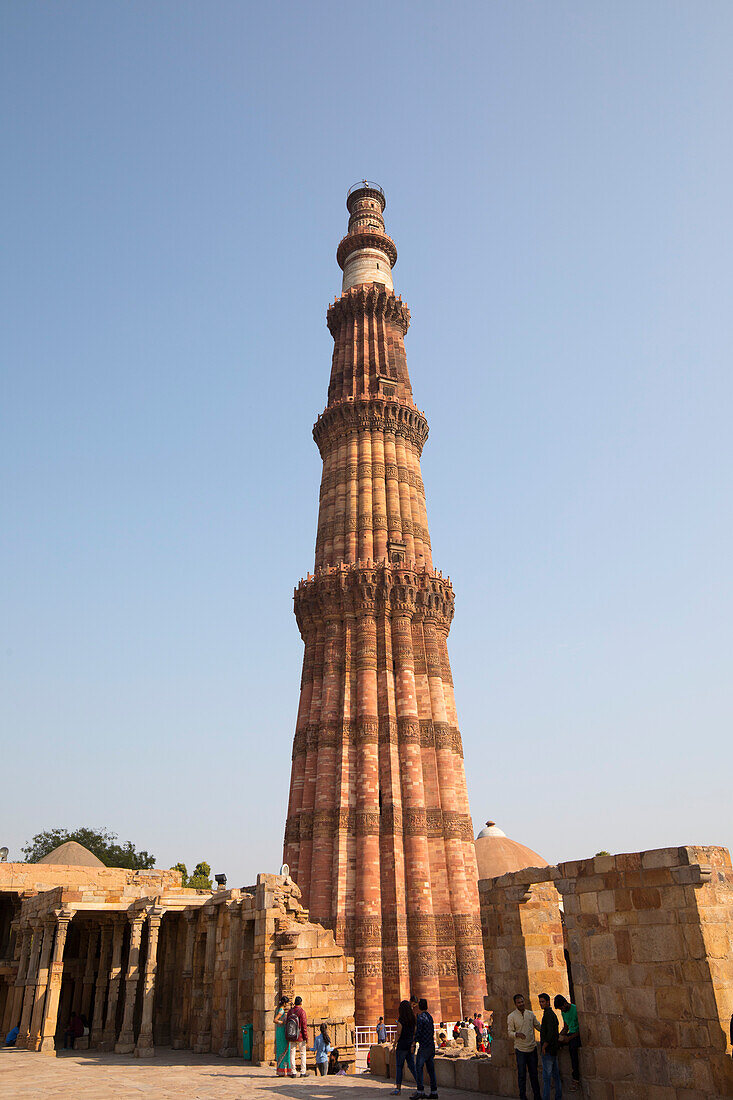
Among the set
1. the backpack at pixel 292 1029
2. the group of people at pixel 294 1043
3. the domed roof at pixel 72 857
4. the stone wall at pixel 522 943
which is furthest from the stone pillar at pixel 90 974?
the stone wall at pixel 522 943

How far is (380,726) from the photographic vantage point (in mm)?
30688

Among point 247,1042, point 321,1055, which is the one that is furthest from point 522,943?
point 247,1042

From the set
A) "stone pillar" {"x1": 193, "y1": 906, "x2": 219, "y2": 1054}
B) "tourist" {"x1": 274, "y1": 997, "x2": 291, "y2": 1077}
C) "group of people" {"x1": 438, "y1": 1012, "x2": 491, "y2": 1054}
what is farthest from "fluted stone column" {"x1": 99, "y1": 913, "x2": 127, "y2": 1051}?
"group of people" {"x1": 438, "y1": 1012, "x2": 491, "y2": 1054}

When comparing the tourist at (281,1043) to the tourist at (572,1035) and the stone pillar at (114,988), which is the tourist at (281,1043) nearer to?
the tourist at (572,1035)

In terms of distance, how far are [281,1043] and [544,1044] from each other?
24.2ft

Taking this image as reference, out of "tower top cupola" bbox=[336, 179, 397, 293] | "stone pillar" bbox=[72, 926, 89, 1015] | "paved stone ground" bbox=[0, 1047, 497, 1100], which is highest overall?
"tower top cupola" bbox=[336, 179, 397, 293]

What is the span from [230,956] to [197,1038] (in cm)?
252

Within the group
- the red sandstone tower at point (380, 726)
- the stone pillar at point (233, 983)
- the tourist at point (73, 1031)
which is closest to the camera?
the stone pillar at point (233, 983)

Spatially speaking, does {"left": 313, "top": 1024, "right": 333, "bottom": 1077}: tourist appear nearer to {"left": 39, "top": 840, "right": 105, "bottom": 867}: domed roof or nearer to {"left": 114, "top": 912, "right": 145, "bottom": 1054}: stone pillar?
{"left": 114, "top": 912, "right": 145, "bottom": 1054}: stone pillar

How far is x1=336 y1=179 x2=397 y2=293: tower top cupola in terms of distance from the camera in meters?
43.0

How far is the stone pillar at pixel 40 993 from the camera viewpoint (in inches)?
804

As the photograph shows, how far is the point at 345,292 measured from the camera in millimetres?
42312

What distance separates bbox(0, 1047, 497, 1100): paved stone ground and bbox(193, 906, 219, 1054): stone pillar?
1.14 metres

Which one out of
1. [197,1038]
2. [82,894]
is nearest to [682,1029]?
[197,1038]
